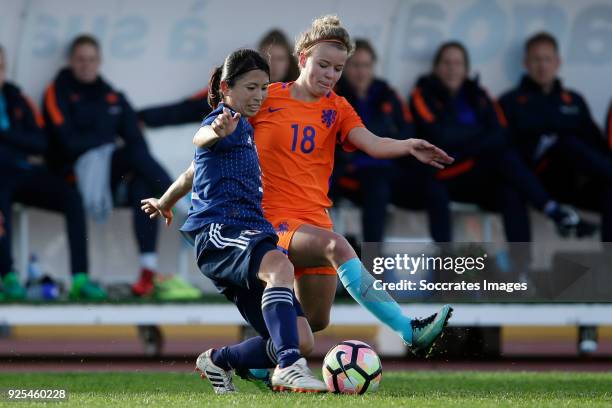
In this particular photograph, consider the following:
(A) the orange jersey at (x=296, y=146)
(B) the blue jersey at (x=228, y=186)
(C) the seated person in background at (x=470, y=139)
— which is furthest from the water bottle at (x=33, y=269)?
(B) the blue jersey at (x=228, y=186)

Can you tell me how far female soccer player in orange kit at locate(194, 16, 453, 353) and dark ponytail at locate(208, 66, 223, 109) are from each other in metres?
0.34

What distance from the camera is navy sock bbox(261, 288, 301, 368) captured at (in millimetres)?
5094

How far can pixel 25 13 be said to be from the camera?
33.4 feet

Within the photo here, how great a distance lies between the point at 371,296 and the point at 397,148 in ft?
2.14

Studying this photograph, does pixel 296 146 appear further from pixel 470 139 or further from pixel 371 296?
pixel 470 139

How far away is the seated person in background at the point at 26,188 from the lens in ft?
29.9

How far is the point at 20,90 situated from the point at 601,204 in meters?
4.40

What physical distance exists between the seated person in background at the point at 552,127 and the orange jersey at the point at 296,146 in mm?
4176

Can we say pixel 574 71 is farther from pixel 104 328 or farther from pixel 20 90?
pixel 104 328

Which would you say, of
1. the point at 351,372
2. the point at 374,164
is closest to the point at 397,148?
the point at 351,372

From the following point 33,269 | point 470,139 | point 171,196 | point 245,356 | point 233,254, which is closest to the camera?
point 233,254

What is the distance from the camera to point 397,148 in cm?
560

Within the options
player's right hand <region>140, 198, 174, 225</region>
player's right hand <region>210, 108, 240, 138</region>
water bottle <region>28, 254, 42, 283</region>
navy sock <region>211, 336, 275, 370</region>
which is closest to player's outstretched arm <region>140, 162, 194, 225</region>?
player's right hand <region>140, 198, 174, 225</region>

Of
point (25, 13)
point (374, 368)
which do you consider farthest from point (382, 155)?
point (25, 13)
